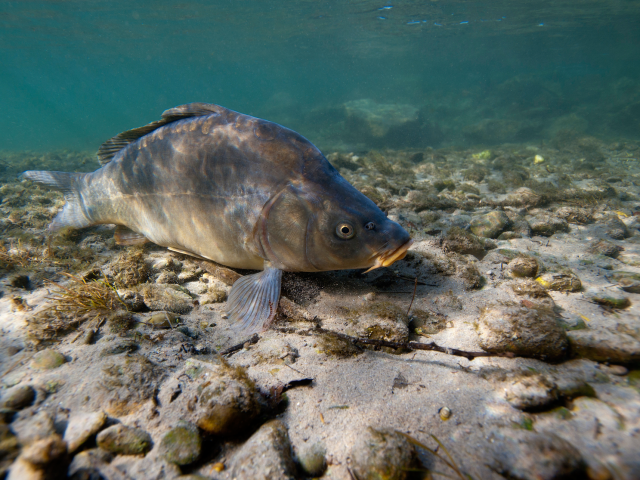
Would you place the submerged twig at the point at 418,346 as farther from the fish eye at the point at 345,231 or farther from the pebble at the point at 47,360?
the pebble at the point at 47,360

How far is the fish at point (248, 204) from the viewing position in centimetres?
261

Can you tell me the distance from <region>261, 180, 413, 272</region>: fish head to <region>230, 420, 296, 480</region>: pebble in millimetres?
1462

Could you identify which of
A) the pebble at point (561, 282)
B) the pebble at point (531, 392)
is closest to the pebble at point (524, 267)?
the pebble at point (561, 282)

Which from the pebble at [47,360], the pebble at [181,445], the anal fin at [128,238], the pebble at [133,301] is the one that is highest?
the anal fin at [128,238]

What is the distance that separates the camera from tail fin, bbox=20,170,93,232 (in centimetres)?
454

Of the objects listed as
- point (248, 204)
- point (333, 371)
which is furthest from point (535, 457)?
point (248, 204)

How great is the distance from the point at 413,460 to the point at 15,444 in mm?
1972

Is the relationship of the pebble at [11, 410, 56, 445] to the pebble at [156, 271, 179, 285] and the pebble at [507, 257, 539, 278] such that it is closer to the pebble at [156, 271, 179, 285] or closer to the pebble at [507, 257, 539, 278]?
the pebble at [156, 271, 179, 285]

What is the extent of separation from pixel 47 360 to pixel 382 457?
8.03 ft

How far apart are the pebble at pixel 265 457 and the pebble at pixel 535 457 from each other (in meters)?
1.05

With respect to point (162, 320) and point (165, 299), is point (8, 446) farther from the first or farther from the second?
point (165, 299)

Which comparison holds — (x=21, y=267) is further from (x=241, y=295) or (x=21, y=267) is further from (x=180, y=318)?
(x=241, y=295)

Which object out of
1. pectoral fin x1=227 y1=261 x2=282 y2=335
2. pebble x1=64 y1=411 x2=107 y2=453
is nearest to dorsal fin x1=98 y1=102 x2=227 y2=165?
pectoral fin x1=227 y1=261 x2=282 y2=335

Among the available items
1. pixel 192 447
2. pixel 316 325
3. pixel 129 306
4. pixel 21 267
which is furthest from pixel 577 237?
pixel 21 267
